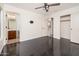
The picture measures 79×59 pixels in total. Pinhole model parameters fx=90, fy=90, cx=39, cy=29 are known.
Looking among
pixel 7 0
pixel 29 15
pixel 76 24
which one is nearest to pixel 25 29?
pixel 29 15

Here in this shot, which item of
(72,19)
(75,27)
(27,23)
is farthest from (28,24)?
(75,27)

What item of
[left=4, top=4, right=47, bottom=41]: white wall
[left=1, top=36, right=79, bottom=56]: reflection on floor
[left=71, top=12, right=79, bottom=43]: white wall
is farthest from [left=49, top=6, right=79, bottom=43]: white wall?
[left=4, top=4, right=47, bottom=41]: white wall

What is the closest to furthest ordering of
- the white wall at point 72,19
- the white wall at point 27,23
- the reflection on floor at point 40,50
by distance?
the reflection on floor at point 40,50 → the white wall at point 27,23 → the white wall at point 72,19

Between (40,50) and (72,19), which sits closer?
(40,50)

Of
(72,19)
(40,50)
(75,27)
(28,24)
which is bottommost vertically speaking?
(40,50)

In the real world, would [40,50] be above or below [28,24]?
below

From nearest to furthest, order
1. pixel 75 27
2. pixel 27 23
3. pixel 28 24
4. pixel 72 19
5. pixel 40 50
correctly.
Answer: pixel 40 50, pixel 75 27, pixel 72 19, pixel 27 23, pixel 28 24

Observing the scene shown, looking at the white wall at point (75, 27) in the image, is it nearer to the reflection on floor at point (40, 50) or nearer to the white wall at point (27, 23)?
the reflection on floor at point (40, 50)

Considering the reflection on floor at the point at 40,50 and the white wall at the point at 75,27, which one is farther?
the white wall at the point at 75,27

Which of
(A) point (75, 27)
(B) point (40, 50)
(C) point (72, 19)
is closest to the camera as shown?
(B) point (40, 50)

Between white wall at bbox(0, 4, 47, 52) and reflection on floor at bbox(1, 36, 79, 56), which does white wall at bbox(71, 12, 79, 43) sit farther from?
white wall at bbox(0, 4, 47, 52)

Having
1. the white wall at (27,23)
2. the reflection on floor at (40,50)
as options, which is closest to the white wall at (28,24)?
the white wall at (27,23)

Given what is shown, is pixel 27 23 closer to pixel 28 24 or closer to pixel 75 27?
pixel 28 24

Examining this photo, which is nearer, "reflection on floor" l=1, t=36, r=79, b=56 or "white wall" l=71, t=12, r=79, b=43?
"reflection on floor" l=1, t=36, r=79, b=56
